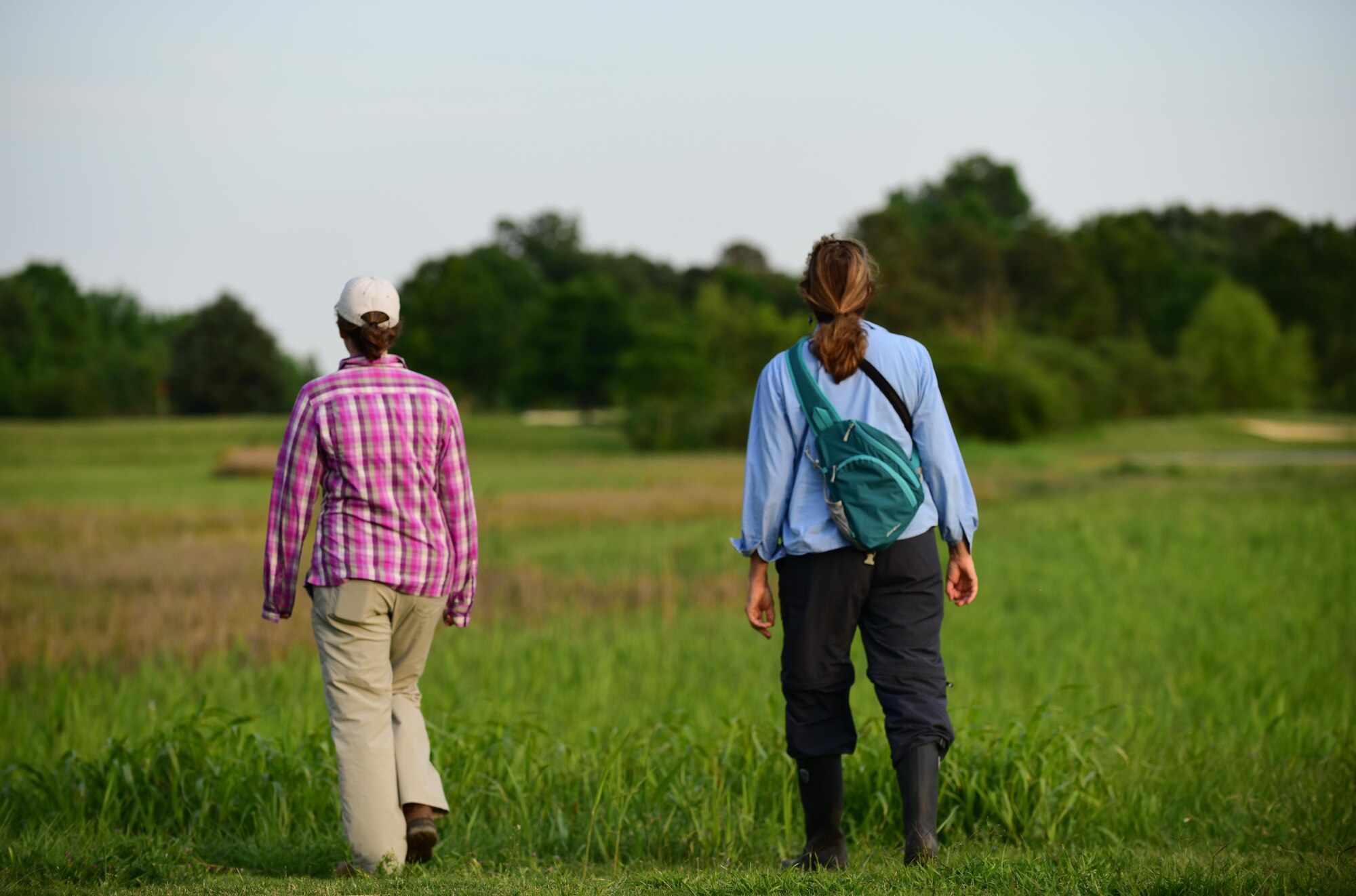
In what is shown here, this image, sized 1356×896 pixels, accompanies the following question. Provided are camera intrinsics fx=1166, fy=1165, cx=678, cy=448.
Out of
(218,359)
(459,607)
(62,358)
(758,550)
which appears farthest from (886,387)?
(218,359)

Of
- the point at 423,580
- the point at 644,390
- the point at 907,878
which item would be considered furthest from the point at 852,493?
the point at 644,390

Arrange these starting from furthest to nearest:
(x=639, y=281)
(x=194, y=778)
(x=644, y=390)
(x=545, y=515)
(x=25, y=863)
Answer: (x=639, y=281), (x=644, y=390), (x=545, y=515), (x=194, y=778), (x=25, y=863)

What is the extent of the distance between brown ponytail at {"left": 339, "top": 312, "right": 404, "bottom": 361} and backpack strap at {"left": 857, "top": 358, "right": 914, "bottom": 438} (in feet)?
4.79

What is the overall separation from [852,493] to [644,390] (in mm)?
41425

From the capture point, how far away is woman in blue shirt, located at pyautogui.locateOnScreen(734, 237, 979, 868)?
3.46 m

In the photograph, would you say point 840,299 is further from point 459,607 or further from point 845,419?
point 459,607

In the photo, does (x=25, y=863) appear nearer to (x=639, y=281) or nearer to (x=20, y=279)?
(x=20, y=279)

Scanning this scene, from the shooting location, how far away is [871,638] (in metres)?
3.52

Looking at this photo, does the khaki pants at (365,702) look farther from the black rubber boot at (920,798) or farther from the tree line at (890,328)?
the tree line at (890,328)

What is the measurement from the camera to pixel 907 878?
10.5ft

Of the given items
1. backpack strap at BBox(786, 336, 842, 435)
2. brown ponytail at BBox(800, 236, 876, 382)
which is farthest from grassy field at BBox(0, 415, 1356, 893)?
brown ponytail at BBox(800, 236, 876, 382)

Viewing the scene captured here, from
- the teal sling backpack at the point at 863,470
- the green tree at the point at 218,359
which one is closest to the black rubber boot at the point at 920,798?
the teal sling backpack at the point at 863,470

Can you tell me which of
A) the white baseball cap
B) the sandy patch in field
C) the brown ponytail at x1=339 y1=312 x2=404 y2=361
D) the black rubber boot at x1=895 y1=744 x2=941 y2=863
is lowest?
the black rubber boot at x1=895 y1=744 x2=941 y2=863

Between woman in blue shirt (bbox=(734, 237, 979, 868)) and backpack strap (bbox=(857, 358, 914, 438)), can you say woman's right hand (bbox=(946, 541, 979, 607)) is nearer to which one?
woman in blue shirt (bbox=(734, 237, 979, 868))
